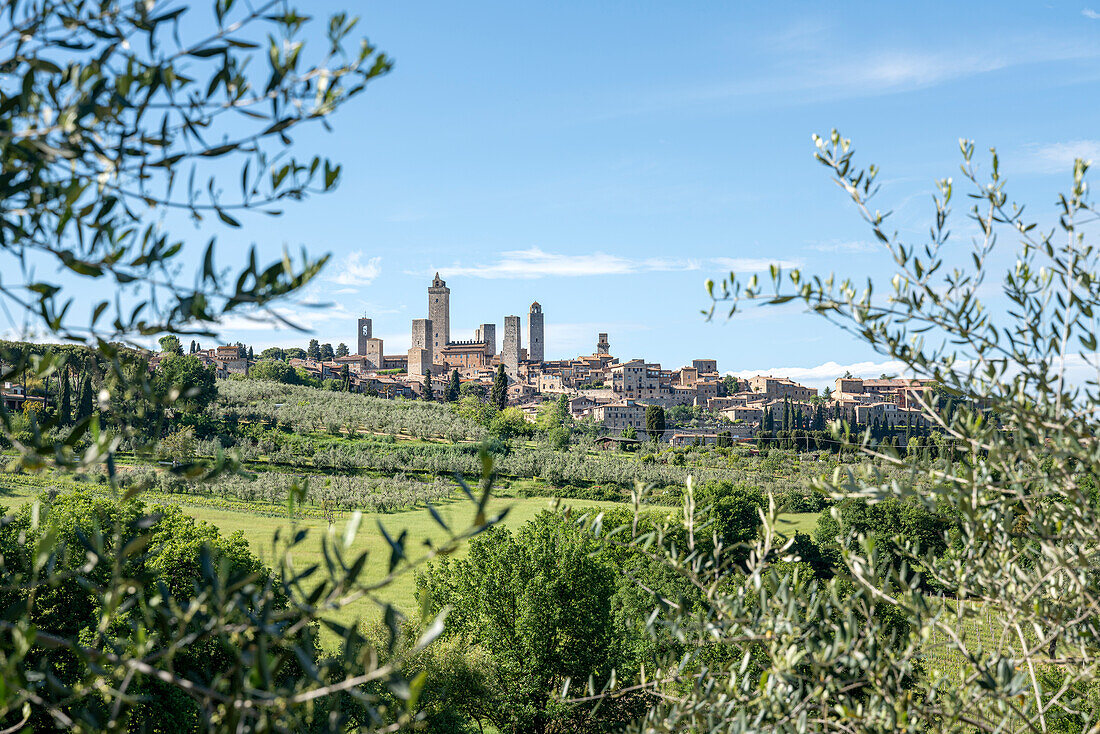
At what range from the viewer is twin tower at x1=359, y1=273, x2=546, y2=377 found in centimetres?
16788

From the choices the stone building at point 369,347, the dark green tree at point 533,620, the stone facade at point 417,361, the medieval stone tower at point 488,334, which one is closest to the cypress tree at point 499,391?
the stone facade at point 417,361

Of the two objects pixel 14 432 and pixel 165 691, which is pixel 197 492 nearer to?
pixel 165 691

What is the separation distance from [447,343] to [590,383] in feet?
169

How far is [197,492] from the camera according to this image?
49500mm

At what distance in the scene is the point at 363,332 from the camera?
198m

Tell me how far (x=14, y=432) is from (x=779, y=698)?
13.8ft

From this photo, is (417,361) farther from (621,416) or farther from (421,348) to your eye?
(621,416)

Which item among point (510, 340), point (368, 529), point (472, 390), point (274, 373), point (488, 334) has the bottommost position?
point (368, 529)

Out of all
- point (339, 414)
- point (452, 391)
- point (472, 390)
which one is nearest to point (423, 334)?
point (472, 390)

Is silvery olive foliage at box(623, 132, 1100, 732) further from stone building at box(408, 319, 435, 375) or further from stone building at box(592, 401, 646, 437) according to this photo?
stone building at box(408, 319, 435, 375)

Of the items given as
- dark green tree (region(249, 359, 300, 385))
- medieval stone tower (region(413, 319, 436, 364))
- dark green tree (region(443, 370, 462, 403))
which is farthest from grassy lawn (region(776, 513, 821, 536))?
medieval stone tower (region(413, 319, 436, 364))

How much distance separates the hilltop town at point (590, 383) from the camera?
4363 inches

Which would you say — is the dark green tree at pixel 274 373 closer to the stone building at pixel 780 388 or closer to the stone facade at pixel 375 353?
the stone facade at pixel 375 353

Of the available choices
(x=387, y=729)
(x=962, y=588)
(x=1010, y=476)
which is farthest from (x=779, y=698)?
(x=387, y=729)
